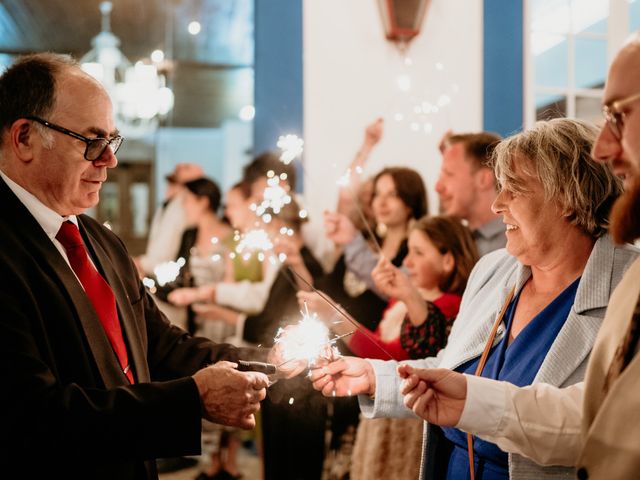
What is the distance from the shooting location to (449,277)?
329cm

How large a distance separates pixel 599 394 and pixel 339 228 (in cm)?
290

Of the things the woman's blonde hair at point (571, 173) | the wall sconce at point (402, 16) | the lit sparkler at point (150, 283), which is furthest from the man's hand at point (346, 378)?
the wall sconce at point (402, 16)

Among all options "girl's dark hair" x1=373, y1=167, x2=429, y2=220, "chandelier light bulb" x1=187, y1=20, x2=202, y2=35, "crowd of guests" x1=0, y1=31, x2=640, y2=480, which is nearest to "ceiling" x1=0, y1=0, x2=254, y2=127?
"chandelier light bulb" x1=187, y1=20, x2=202, y2=35

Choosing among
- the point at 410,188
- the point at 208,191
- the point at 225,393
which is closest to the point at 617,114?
the point at 225,393

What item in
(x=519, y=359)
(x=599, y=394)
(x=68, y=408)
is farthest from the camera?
(x=519, y=359)

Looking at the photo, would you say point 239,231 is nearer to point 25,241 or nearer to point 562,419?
point 25,241

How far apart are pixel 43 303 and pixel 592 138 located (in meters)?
1.62

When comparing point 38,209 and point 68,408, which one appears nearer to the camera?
point 68,408

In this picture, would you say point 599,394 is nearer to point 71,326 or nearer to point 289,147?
point 71,326

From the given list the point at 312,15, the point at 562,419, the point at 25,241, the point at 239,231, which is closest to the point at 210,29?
the point at 312,15

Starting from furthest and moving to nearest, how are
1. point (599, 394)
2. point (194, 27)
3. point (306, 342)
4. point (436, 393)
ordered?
1. point (194, 27)
2. point (306, 342)
3. point (436, 393)
4. point (599, 394)

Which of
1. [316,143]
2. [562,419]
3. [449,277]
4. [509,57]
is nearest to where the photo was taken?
[562,419]

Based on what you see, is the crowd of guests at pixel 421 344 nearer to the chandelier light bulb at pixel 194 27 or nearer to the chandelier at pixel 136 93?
the chandelier at pixel 136 93

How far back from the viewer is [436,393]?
71.5 inches
